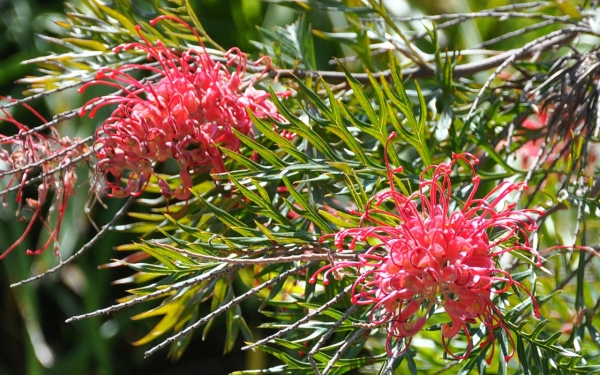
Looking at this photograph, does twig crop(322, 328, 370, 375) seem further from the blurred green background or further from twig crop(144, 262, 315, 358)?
the blurred green background

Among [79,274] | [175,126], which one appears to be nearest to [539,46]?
[175,126]

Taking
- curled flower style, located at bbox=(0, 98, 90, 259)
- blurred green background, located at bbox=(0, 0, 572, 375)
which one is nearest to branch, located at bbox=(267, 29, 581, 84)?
curled flower style, located at bbox=(0, 98, 90, 259)

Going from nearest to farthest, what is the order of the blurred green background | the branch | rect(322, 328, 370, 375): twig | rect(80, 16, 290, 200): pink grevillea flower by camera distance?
1. rect(322, 328, 370, 375): twig
2. rect(80, 16, 290, 200): pink grevillea flower
3. the branch
4. the blurred green background

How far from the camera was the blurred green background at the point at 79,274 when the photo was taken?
1352 mm

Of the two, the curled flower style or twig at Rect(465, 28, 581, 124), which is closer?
the curled flower style

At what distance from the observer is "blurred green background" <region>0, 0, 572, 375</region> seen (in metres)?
1.35

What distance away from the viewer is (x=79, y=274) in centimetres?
146

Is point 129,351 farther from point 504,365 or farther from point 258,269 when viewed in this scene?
point 504,365

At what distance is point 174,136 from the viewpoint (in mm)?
463

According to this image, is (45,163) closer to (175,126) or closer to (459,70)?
(175,126)

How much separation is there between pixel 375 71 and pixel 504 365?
31 centimetres

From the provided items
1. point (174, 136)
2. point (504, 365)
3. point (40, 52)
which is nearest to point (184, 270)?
point (174, 136)

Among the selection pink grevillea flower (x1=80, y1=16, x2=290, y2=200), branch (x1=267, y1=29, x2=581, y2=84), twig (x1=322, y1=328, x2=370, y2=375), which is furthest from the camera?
branch (x1=267, y1=29, x2=581, y2=84)

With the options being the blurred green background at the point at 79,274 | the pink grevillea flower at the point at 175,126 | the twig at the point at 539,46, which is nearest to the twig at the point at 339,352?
the pink grevillea flower at the point at 175,126
